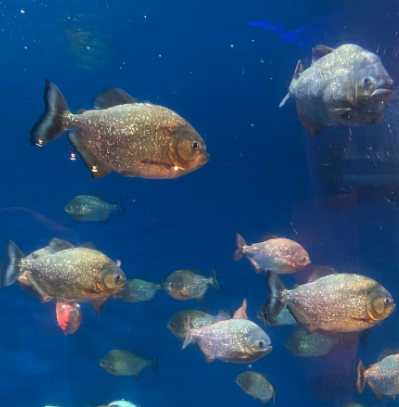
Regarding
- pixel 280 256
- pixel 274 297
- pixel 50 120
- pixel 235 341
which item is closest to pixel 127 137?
pixel 50 120

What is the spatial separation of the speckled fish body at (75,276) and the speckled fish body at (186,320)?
7.76ft

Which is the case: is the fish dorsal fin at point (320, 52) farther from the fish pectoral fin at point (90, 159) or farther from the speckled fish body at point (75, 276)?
the speckled fish body at point (75, 276)

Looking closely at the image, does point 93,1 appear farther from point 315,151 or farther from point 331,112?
point 331,112

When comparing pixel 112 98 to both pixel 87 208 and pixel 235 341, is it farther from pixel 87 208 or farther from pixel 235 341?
pixel 87 208

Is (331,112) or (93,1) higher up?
(93,1)

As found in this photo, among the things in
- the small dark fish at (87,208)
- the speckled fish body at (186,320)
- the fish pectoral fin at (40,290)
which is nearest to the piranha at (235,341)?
the speckled fish body at (186,320)

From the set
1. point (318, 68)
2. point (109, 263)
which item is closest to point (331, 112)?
point (318, 68)

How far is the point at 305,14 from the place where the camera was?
582cm

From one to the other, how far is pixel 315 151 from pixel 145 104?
4.39 meters

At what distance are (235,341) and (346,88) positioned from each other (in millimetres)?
2515

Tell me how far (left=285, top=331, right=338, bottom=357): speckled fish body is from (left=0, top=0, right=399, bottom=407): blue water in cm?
92

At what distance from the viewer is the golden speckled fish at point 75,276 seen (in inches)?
112

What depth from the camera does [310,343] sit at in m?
5.62

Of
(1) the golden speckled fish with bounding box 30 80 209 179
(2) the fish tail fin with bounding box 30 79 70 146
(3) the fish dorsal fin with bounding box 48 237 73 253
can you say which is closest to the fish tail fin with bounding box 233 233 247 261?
(3) the fish dorsal fin with bounding box 48 237 73 253
